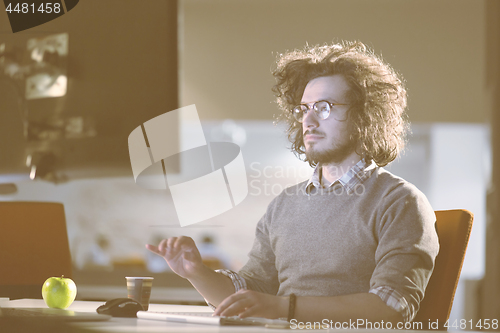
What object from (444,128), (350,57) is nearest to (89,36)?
(350,57)

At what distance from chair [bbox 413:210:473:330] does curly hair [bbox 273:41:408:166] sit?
1.18ft

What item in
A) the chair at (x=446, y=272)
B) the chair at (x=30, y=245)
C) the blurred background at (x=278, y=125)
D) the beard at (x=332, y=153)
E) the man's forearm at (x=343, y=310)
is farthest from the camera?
the blurred background at (x=278, y=125)

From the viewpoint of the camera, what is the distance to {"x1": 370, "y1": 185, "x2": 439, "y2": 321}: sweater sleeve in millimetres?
1211

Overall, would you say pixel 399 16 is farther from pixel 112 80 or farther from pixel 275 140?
pixel 112 80

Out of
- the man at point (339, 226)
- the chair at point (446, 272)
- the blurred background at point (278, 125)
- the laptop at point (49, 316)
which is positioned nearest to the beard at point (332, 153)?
the man at point (339, 226)

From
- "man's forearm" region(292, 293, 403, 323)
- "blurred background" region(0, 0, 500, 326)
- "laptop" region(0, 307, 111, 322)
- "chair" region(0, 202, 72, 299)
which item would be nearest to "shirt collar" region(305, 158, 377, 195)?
"man's forearm" region(292, 293, 403, 323)

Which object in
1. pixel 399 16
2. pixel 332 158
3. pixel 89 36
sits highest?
pixel 399 16

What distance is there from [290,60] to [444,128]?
2.04 meters

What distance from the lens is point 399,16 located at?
349cm

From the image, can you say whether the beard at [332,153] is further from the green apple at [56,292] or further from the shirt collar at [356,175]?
the green apple at [56,292]

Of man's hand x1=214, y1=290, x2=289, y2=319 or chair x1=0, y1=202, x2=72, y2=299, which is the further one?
chair x1=0, y1=202, x2=72, y2=299

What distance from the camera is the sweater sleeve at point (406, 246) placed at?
121 cm

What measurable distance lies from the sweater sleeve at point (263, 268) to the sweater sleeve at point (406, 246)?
38 centimetres

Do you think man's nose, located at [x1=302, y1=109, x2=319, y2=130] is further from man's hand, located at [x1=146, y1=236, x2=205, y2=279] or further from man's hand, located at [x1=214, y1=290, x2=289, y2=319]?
man's hand, located at [x1=214, y1=290, x2=289, y2=319]
